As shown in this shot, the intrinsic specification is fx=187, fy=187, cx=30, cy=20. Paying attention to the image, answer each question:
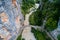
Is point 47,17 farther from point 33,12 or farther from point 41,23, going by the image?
point 33,12

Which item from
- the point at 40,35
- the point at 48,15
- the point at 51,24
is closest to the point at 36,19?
the point at 48,15

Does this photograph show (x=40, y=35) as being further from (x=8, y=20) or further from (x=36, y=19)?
(x=8, y=20)

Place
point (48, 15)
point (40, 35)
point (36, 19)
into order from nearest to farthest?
point (40, 35) → point (48, 15) → point (36, 19)

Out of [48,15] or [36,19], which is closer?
[48,15]

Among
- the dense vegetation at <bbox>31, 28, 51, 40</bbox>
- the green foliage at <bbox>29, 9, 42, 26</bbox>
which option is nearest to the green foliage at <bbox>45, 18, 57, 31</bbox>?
the dense vegetation at <bbox>31, 28, 51, 40</bbox>

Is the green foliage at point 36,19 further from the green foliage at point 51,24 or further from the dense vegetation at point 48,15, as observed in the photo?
the green foliage at point 51,24

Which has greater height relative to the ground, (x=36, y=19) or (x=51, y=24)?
(x=51, y=24)

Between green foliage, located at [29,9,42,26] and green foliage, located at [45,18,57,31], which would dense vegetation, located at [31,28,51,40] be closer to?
green foliage, located at [45,18,57,31]

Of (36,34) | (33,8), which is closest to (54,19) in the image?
(36,34)

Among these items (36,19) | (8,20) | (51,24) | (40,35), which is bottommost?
(40,35)
